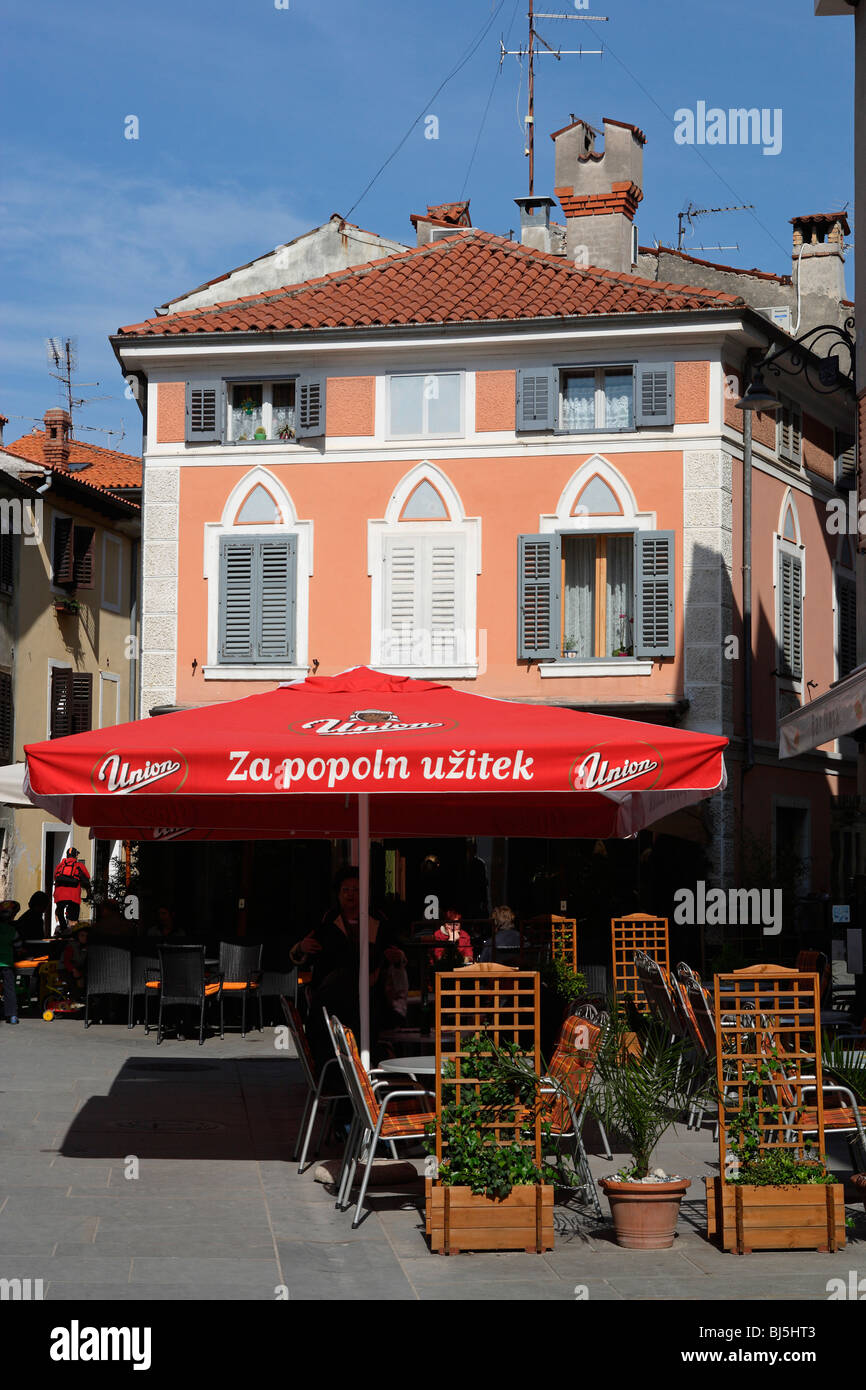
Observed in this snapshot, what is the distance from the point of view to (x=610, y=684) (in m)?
21.8

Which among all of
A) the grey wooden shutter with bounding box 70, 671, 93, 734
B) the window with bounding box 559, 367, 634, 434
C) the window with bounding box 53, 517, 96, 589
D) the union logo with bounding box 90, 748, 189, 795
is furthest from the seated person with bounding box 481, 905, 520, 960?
the window with bounding box 53, 517, 96, 589

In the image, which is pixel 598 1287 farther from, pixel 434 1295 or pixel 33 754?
pixel 33 754

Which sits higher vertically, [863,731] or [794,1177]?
[863,731]

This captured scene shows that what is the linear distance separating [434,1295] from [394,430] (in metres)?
16.8

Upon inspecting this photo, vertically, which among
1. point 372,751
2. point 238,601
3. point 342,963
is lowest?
point 342,963

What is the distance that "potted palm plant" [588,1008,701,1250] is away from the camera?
737 centimetres

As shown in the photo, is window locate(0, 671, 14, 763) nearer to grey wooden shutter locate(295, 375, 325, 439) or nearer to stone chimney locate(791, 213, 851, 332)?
grey wooden shutter locate(295, 375, 325, 439)

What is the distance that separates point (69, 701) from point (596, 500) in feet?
56.1

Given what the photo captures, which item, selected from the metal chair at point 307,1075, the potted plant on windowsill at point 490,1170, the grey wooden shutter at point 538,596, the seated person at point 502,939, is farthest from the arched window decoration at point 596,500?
the potted plant on windowsill at point 490,1170

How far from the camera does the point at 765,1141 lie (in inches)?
302

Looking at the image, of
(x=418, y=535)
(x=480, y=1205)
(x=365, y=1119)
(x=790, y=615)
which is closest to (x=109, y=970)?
(x=418, y=535)

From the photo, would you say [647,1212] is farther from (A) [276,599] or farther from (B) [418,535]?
(A) [276,599]
